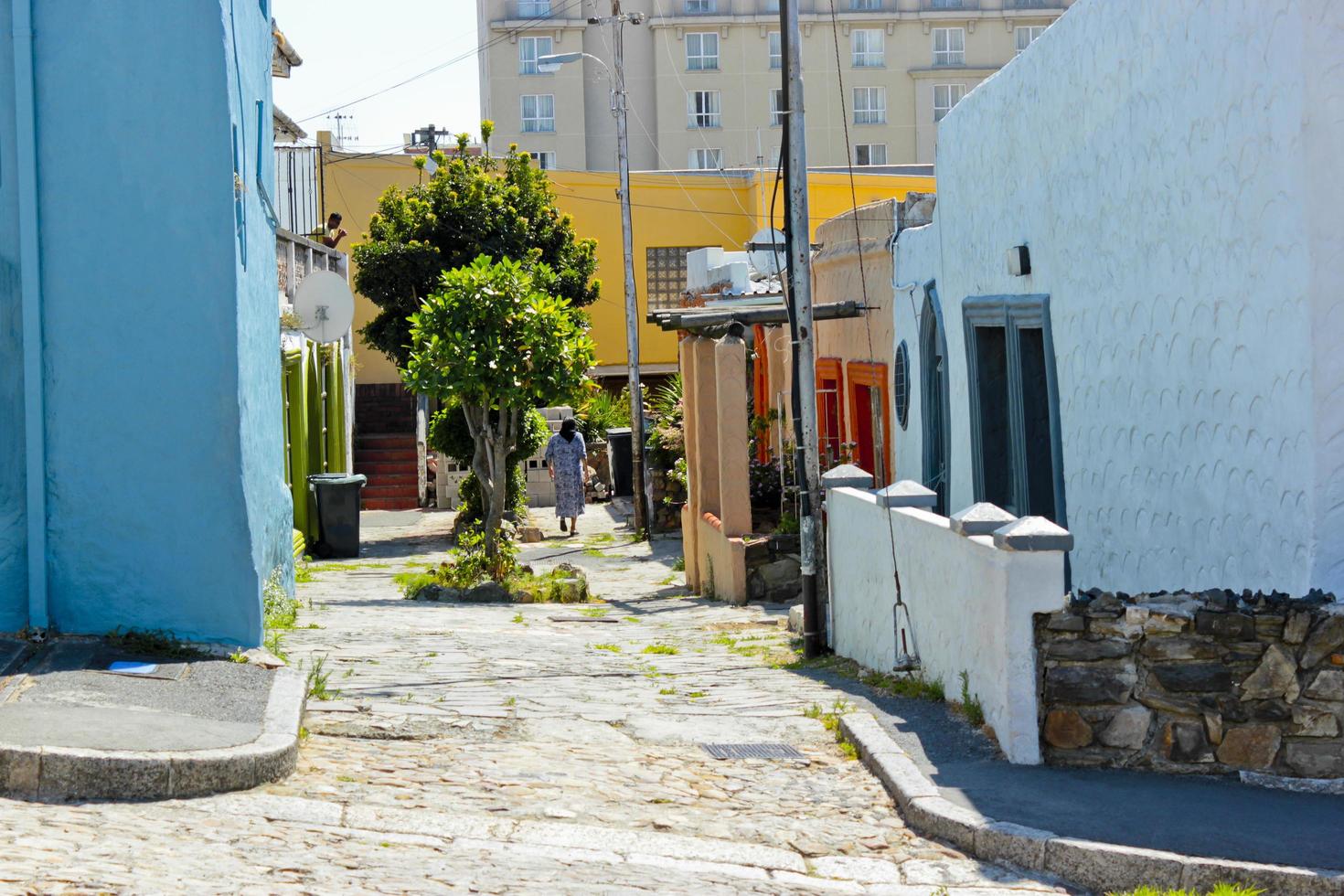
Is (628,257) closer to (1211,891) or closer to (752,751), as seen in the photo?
(752,751)

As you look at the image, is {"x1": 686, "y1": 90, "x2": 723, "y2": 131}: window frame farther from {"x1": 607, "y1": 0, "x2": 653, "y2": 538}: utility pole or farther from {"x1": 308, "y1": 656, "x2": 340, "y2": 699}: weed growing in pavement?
{"x1": 308, "y1": 656, "x2": 340, "y2": 699}: weed growing in pavement

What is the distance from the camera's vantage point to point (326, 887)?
497 cm

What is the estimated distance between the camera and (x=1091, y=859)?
5387 millimetres

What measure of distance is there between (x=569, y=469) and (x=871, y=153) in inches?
1314

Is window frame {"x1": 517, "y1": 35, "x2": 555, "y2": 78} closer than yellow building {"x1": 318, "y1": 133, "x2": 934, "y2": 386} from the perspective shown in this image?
No

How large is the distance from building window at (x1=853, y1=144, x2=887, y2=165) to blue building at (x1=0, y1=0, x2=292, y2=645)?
44607 millimetres

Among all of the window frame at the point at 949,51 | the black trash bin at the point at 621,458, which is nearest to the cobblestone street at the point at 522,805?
the black trash bin at the point at 621,458

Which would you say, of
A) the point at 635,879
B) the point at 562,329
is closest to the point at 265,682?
the point at 635,879

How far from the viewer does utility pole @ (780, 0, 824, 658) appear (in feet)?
35.3

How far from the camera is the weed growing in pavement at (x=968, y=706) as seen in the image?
7152mm

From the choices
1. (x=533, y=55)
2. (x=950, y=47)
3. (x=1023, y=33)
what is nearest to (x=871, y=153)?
(x=950, y=47)

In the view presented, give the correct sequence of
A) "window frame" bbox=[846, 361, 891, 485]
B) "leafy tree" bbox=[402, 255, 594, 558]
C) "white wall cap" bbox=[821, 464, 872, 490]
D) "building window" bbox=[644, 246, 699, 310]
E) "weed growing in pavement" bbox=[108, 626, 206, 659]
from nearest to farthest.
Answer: "weed growing in pavement" bbox=[108, 626, 206, 659], "white wall cap" bbox=[821, 464, 872, 490], "leafy tree" bbox=[402, 255, 594, 558], "window frame" bbox=[846, 361, 891, 485], "building window" bbox=[644, 246, 699, 310]

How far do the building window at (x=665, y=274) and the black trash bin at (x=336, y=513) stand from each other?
19617 millimetres

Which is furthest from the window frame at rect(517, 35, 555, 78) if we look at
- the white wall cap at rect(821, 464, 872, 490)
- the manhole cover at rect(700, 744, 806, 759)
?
the manhole cover at rect(700, 744, 806, 759)
